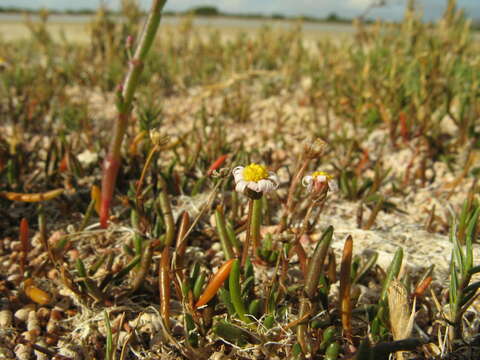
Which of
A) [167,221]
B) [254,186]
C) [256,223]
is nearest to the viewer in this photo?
[254,186]

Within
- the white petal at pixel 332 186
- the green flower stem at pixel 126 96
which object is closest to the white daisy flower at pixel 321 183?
the white petal at pixel 332 186

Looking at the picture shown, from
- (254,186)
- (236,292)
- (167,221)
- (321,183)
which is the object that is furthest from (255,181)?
(167,221)

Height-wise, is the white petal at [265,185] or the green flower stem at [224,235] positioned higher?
the white petal at [265,185]

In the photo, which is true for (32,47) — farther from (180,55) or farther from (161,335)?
(161,335)

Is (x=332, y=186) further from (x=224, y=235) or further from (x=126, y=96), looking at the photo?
(x=126, y=96)

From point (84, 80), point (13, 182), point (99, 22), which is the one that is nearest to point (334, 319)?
point (13, 182)

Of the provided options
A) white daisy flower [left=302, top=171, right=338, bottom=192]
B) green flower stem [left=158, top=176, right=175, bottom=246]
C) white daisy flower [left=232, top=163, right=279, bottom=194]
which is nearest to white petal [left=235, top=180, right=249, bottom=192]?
white daisy flower [left=232, top=163, right=279, bottom=194]

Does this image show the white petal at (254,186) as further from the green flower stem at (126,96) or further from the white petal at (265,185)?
the green flower stem at (126,96)

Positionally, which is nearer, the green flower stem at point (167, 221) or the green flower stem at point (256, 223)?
the green flower stem at point (256, 223)
